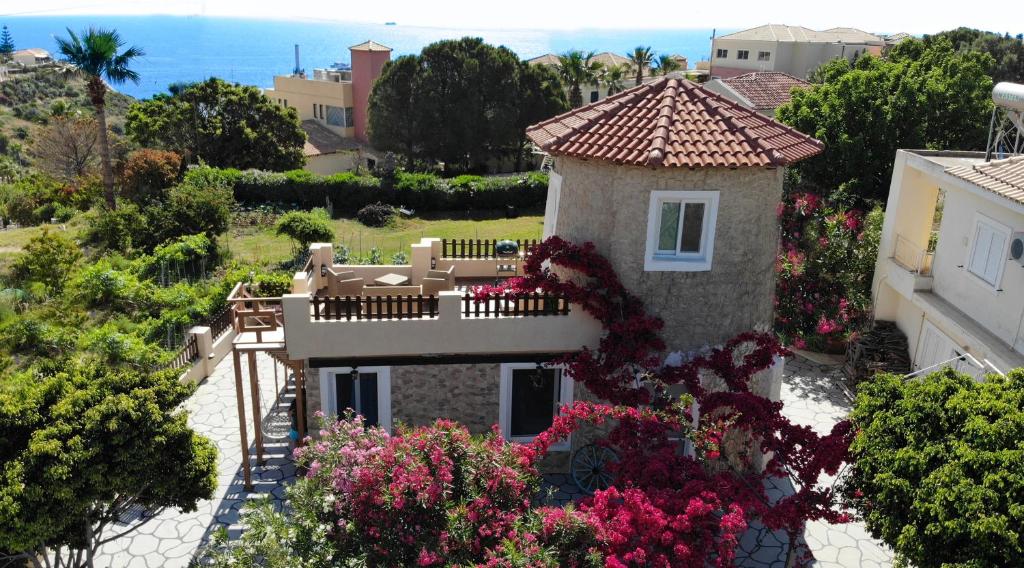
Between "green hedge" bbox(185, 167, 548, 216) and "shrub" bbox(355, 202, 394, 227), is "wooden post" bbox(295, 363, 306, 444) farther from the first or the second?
"green hedge" bbox(185, 167, 548, 216)

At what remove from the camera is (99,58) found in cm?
3419

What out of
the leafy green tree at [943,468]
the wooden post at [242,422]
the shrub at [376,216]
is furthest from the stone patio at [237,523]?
the shrub at [376,216]

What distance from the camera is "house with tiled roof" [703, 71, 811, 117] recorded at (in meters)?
48.7

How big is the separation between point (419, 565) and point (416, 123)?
48.7 m

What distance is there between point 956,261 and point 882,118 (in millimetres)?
11229

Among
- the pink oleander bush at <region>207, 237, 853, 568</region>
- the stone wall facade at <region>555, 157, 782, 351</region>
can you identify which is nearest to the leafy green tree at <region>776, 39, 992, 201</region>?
the stone wall facade at <region>555, 157, 782, 351</region>

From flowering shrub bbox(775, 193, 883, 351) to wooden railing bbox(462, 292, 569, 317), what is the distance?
35.4 feet

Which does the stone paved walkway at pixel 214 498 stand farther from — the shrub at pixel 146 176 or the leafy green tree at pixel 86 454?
the shrub at pixel 146 176

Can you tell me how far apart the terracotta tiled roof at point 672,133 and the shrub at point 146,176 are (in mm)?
29774

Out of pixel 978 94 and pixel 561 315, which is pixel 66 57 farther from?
pixel 978 94

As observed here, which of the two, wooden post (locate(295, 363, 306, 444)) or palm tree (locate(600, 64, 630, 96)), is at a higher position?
palm tree (locate(600, 64, 630, 96))

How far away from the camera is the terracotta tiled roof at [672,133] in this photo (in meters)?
13.7

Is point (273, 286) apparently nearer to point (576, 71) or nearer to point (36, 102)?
point (576, 71)

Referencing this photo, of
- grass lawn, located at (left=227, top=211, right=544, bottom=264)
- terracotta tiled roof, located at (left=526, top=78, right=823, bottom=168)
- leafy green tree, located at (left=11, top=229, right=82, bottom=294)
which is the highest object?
terracotta tiled roof, located at (left=526, top=78, right=823, bottom=168)
